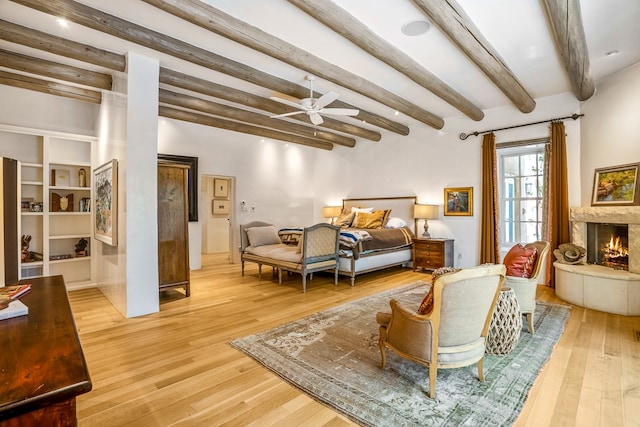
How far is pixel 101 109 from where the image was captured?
4770mm

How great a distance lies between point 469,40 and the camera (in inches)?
126

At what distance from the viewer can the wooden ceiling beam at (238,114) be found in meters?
4.93

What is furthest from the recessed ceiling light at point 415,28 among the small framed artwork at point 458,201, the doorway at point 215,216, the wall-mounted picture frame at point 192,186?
the doorway at point 215,216

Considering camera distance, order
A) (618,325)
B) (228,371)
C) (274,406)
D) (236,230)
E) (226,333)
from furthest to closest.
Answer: (236,230) < (618,325) < (226,333) < (228,371) < (274,406)

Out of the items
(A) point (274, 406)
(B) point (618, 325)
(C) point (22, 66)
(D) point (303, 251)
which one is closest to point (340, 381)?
(A) point (274, 406)

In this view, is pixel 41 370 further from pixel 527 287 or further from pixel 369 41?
pixel 527 287

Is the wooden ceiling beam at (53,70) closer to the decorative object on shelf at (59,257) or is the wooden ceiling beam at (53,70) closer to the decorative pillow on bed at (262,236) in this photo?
the decorative object on shelf at (59,257)

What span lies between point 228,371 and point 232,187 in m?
5.23

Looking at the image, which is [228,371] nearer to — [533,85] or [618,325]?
[618,325]

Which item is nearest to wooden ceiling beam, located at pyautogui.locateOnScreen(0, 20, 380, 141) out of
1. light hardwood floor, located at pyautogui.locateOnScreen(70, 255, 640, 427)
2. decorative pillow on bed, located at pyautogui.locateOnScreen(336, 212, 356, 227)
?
light hardwood floor, located at pyautogui.locateOnScreen(70, 255, 640, 427)

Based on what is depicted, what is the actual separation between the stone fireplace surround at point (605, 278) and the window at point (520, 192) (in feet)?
3.32

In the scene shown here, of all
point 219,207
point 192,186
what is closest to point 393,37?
point 192,186

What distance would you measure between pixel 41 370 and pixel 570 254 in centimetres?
552

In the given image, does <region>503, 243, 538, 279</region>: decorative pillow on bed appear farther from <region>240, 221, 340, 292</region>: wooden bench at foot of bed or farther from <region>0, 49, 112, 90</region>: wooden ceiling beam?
<region>0, 49, 112, 90</region>: wooden ceiling beam
